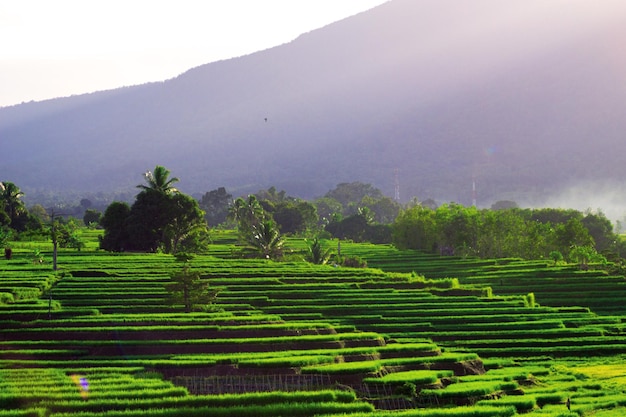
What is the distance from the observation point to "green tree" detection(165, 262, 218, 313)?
56.1 metres

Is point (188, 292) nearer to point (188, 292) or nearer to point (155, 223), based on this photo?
point (188, 292)

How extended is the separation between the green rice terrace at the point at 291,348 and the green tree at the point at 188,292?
0.90 m

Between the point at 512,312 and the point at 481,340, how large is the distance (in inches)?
378

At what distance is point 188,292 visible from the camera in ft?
186

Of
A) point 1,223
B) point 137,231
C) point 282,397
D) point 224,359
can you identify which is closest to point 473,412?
point 282,397

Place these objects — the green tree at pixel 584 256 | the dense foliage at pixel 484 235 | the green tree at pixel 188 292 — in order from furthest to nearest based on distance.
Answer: the dense foliage at pixel 484 235, the green tree at pixel 584 256, the green tree at pixel 188 292

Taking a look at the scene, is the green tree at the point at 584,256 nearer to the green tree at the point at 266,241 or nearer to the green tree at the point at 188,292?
the green tree at the point at 266,241

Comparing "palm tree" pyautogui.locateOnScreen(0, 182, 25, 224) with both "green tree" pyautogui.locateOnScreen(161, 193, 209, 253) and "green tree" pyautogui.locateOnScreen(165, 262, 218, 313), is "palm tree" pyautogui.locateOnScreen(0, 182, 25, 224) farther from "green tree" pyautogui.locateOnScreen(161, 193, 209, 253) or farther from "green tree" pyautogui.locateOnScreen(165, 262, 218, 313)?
"green tree" pyautogui.locateOnScreen(165, 262, 218, 313)

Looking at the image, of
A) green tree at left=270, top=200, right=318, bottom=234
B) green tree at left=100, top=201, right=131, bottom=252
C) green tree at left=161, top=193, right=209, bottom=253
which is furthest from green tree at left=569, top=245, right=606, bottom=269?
green tree at left=270, top=200, right=318, bottom=234

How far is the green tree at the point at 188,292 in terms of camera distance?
2207 inches

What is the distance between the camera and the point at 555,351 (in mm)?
56500

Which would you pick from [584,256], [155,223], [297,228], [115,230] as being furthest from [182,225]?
[297,228]

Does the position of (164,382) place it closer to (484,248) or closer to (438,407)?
(438,407)

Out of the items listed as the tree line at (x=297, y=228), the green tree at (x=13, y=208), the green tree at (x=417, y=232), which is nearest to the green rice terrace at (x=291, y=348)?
the tree line at (x=297, y=228)
